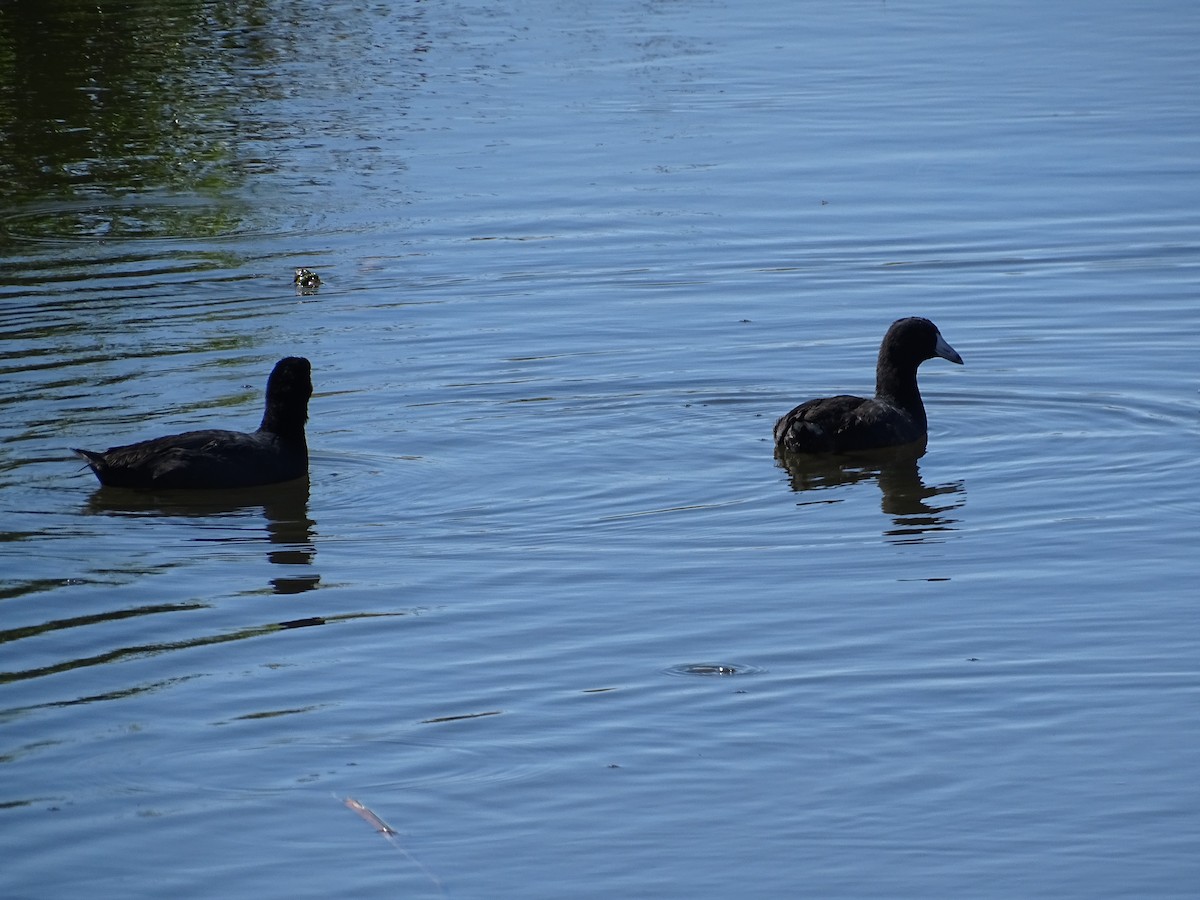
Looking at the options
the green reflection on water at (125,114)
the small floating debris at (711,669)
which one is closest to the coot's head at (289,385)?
the small floating debris at (711,669)

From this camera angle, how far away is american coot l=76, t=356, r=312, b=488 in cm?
1107

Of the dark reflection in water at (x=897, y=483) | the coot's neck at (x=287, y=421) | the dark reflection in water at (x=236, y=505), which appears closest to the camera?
the dark reflection in water at (x=897, y=483)

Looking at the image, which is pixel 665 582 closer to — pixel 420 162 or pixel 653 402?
pixel 653 402

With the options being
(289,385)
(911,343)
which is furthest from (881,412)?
(289,385)

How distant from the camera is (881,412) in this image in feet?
39.2

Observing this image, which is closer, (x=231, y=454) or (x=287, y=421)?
(x=231, y=454)

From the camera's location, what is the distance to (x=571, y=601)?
8.83m

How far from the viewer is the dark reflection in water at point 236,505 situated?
10.5 m

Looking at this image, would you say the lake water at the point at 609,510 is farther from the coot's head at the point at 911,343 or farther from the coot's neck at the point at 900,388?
the coot's head at the point at 911,343

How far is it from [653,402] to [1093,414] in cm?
280

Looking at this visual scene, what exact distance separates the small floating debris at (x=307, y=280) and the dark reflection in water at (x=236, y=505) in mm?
4939

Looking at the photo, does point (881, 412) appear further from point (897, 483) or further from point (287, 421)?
point (287, 421)

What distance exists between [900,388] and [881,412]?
47 centimetres

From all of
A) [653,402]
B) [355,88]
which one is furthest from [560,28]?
[653,402]
